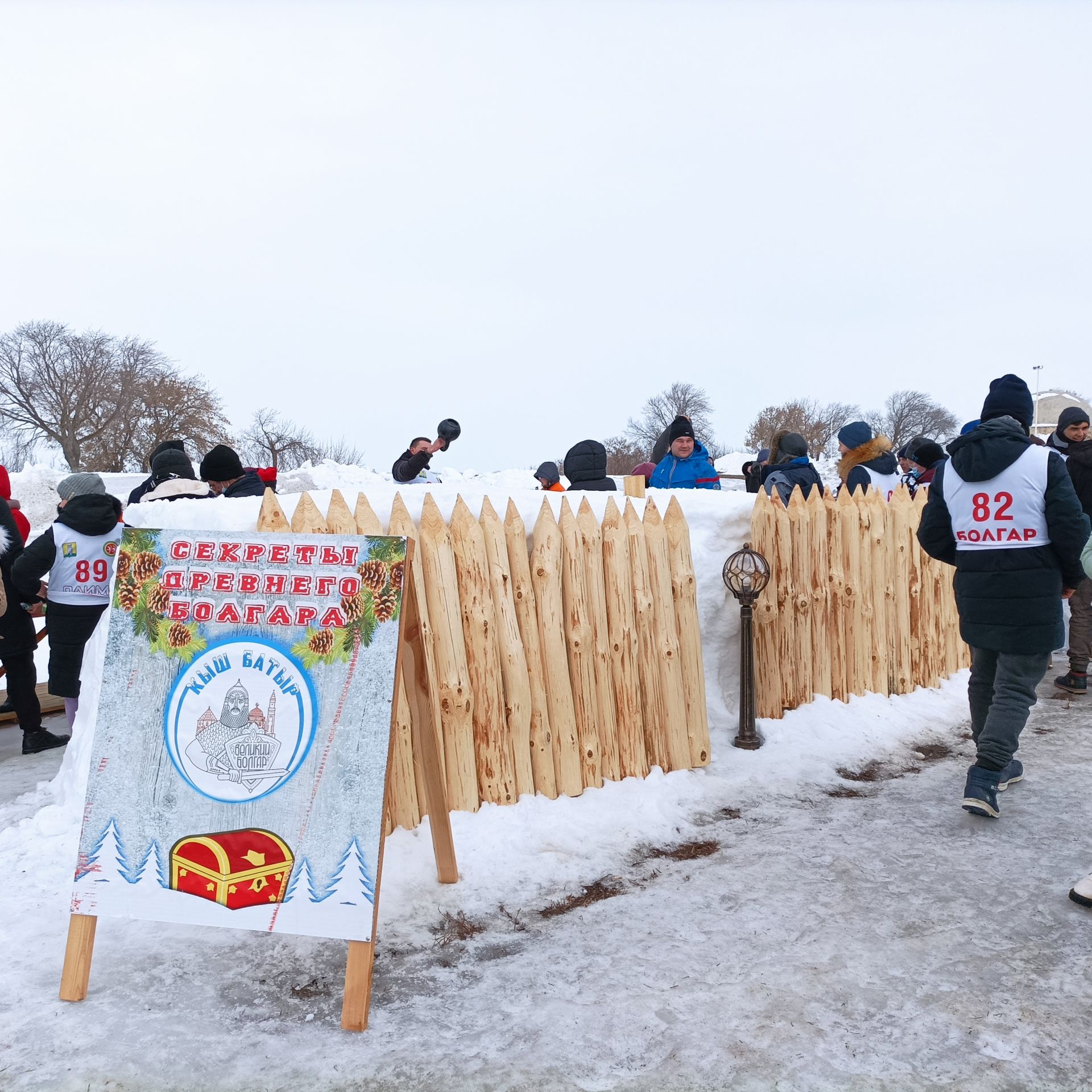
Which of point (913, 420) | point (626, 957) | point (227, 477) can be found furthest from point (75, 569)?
point (913, 420)

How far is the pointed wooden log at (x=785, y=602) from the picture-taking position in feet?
18.6

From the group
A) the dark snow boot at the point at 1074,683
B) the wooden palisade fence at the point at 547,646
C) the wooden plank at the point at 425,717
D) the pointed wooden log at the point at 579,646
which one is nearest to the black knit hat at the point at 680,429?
the wooden palisade fence at the point at 547,646

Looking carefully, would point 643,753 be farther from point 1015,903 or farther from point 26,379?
point 26,379

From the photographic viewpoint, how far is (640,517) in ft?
17.1

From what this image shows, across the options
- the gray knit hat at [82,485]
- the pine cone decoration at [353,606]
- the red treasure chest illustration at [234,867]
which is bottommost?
the red treasure chest illustration at [234,867]

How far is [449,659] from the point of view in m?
4.15

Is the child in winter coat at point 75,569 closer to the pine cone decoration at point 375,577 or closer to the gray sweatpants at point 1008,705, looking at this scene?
the pine cone decoration at point 375,577

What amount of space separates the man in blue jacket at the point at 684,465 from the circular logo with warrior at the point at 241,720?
5005 millimetres

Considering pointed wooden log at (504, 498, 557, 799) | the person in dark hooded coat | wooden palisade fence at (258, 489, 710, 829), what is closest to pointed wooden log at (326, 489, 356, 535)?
wooden palisade fence at (258, 489, 710, 829)

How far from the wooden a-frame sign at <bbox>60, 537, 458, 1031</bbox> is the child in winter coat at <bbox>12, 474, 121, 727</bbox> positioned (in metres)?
3.10

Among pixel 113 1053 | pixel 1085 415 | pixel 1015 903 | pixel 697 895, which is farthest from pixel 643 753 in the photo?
pixel 1085 415

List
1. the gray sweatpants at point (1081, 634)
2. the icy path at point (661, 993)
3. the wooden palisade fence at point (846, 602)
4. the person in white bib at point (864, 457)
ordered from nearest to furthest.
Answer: the icy path at point (661, 993) < the wooden palisade fence at point (846, 602) < the gray sweatpants at point (1081, 634) < the person in white bib at point (864, 457)

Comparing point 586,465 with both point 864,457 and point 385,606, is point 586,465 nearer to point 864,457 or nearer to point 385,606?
point 864,457

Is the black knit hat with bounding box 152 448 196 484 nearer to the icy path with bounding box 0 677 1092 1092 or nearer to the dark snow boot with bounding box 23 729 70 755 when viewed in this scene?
the dark snow boot with bounding box 23 729 70 755
